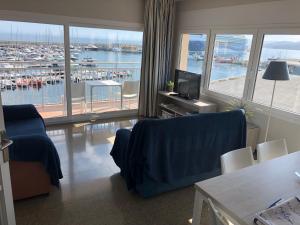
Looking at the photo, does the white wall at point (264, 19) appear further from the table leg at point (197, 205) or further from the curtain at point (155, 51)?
the table leg at point (197, 205)

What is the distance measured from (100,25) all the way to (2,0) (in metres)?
1.57

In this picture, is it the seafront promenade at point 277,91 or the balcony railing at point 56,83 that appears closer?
the seafront promenade at point 277,91

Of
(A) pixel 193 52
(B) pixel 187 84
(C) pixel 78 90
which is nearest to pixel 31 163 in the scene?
(C) pixel 78 90

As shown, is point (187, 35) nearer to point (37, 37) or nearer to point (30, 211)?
point (37, 37)

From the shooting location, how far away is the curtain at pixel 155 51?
15.4ft

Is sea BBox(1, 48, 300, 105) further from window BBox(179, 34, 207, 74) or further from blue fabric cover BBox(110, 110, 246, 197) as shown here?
blue fabric cover BBox(110, 110, 246, 197)

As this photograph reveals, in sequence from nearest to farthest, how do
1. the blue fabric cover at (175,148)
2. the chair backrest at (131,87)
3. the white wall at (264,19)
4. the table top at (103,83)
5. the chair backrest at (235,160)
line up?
the chair backrest at (235,160) → the blue fabric cover at (175,148) → the white wall at (264,19) → the table top at (103,83) → the chair backrest at (131,87)

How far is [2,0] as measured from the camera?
3564mm

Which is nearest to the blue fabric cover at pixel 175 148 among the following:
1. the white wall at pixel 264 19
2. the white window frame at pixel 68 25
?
the white wall at pixel 264 19

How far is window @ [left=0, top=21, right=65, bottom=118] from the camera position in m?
3.94

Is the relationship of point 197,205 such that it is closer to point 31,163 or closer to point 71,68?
point 31,163

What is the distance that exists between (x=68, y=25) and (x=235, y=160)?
12.0 feet

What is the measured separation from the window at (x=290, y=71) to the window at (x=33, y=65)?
11.1ft

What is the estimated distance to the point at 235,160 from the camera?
6.25ft
